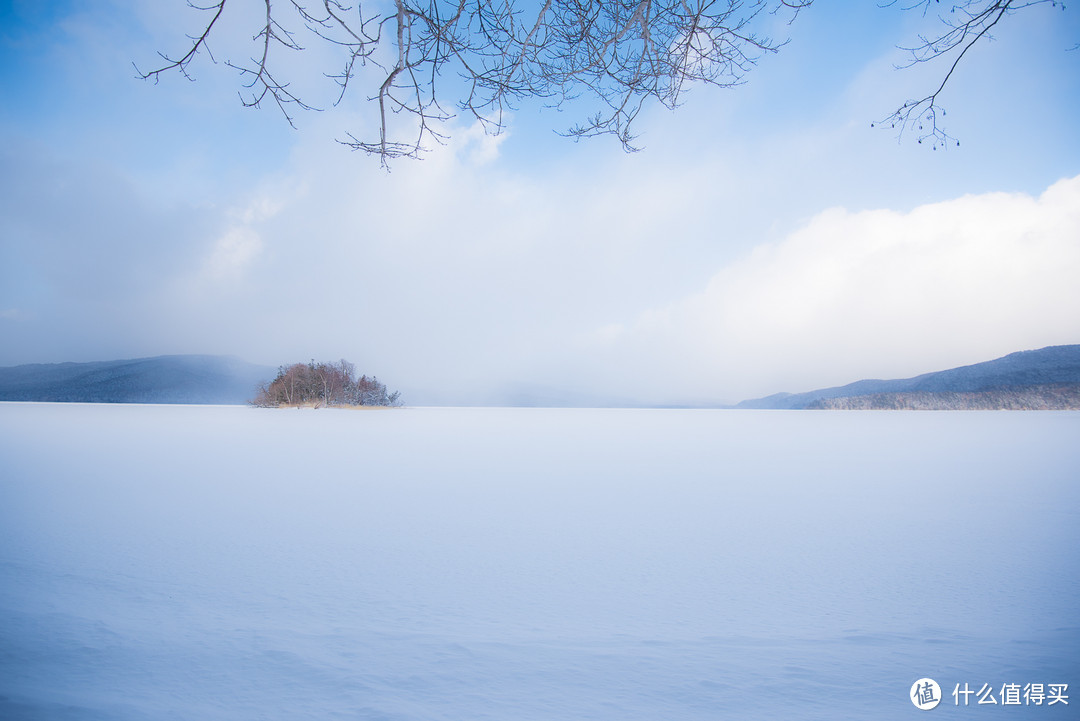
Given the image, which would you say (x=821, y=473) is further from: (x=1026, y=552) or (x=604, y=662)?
(x=604, y=662)

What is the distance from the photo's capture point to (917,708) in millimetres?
1253

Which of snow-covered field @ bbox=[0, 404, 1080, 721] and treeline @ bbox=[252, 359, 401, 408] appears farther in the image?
treeline @ bbox=[252, 359, 401, 408]

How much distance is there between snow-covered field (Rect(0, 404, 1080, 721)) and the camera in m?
1.28

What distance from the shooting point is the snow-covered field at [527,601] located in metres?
1.28

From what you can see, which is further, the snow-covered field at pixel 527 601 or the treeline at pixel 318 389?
the treeline at pixel 318 389

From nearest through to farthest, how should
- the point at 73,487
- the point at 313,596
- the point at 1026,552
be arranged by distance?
the point at 313,596, the point at 1026,552, the point at 73,487

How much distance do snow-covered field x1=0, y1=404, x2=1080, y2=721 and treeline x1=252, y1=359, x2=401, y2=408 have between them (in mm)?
23582

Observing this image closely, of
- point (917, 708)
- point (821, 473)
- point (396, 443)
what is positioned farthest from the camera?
point (396, 443)

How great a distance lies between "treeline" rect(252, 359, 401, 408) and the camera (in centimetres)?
2545

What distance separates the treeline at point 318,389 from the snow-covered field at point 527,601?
928 inches

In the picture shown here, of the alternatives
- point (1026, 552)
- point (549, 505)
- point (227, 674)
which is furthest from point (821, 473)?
point (227, 674)

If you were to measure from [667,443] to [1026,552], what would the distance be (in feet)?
19.5

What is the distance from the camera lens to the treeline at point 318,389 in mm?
25453

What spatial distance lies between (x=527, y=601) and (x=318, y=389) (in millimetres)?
27385
